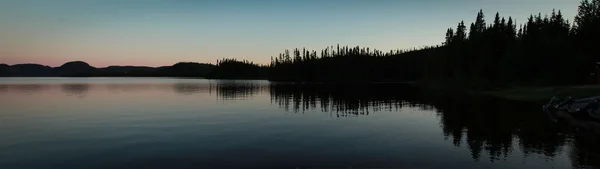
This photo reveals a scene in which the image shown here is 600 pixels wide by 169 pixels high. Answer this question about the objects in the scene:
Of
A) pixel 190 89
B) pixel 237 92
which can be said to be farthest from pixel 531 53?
pixel 190 89

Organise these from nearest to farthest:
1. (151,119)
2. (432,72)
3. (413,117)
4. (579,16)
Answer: (151,119) → (413,117) → (579,16) → (432,72)

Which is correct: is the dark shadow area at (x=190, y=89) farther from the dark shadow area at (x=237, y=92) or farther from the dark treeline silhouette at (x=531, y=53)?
the dark treeline silhouette at (x=531, y=53)

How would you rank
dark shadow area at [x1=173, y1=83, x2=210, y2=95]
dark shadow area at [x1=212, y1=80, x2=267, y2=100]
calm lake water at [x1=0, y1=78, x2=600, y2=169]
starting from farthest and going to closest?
dark shadow area at [x1=173, y1=83, x2=210, y2=95] → dark shadow area at [x1=212, y1=80, x2=267, y2=100] → calm lake water at [x1=0, y1=78, x2=600, y2=169]

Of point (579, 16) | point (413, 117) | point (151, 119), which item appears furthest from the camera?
point (579, 16)

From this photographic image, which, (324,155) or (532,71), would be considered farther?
(532,71)

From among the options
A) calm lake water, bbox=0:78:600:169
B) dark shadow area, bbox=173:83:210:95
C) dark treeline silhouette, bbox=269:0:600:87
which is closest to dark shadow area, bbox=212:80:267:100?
dark shadow area, bbox=173:83:210:95

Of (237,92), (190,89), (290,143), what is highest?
(190,89)

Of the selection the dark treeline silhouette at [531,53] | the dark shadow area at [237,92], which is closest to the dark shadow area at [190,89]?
the dark shadow area at [237,92]

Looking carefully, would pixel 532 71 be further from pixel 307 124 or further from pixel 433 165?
pixel 433 165

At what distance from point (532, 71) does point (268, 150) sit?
95740 millimetres

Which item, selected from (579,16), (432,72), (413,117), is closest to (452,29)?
(432,72)

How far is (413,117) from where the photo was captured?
135ft

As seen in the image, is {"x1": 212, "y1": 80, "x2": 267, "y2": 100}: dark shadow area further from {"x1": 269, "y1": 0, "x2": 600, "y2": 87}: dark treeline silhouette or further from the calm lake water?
{"x1": 269, "y1": 0, "x2": 600, "y2": 87}: dark treeline silhouette

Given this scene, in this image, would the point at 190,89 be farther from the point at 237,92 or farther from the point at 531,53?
the point at 531,53
